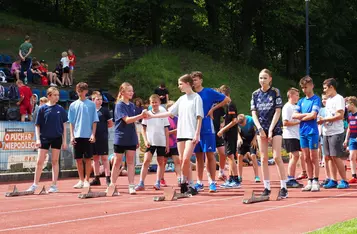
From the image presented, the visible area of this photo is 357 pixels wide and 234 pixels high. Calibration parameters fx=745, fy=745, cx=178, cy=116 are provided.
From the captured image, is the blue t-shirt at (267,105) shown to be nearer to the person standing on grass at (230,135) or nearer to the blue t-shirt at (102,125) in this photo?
the person standing on grass at (230,135)

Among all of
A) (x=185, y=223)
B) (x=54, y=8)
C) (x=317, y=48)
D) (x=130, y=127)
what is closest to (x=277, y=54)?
(x=317, y=48)

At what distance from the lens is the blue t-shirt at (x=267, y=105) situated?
489 inches

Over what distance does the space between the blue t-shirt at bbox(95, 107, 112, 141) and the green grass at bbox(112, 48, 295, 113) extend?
19.1m

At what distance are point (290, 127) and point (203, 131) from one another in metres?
3.10

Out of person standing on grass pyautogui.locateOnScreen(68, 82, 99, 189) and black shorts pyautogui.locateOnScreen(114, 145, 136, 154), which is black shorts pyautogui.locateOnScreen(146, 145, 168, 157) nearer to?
black shorts pyautogui.locateOnScreen(114, 145, 136, 154)

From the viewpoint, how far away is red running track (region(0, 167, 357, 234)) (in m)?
9.16

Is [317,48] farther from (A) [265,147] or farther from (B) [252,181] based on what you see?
(A) [265,147]

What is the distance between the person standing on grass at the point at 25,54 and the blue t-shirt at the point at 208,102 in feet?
57.6

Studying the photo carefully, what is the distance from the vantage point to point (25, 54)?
30.2 meters

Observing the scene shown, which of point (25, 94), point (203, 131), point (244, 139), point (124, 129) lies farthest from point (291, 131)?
point (25, 94)

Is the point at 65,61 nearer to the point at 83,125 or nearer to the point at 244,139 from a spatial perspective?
the point at 244,139

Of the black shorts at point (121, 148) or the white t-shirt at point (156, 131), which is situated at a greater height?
the white t-shirt at point (156, 131)

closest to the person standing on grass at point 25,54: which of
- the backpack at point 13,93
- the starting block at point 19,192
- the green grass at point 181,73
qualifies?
the backpack at point 13,93

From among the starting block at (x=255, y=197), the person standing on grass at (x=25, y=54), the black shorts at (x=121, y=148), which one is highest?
the person standing on grass at (x=25, y=54)
